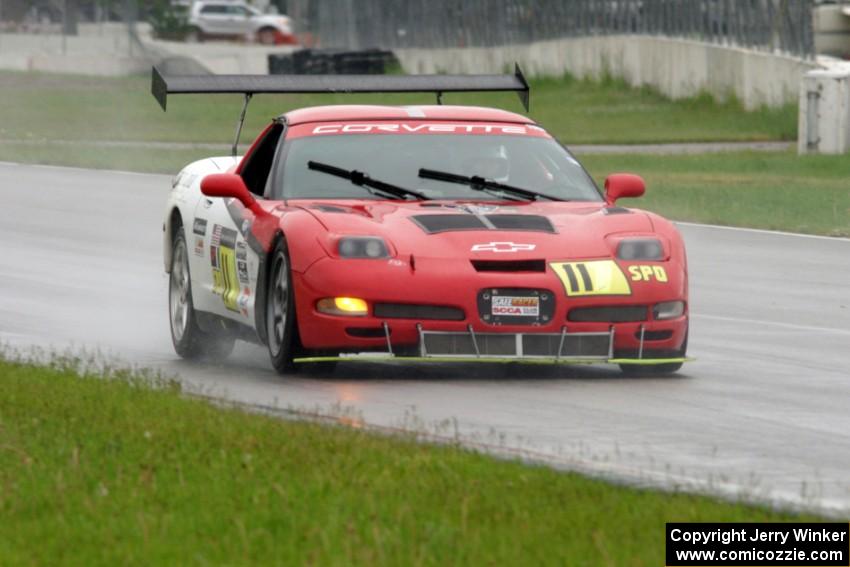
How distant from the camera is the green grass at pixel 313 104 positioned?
41.2 metres

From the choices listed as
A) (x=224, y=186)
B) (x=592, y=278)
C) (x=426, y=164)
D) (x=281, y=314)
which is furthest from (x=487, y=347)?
(x=224, y=186)

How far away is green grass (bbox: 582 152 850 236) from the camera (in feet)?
77.0

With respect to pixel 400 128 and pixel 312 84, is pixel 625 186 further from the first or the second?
pixel 312 84

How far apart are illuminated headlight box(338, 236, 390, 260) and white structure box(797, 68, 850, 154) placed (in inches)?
914

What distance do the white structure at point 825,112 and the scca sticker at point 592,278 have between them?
75.0ft

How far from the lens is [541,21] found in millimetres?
61406

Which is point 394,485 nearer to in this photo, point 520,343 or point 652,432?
point 652,432

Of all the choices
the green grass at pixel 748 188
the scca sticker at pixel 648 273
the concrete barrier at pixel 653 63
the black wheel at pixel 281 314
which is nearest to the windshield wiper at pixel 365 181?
the black wheel at pixel 281 314

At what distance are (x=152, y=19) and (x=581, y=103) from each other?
1274 inches

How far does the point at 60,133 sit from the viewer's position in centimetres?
4178

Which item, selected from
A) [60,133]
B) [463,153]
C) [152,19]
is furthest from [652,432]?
[152,19]

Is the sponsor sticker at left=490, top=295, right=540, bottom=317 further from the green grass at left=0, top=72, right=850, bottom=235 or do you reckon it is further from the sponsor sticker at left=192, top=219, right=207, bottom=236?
the green grass at left=0, top=72, right=850, bottom=235

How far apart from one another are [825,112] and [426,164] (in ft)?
74.7

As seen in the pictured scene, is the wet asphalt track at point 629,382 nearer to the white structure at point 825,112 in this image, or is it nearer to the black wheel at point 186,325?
the black wheel at point 186,325
